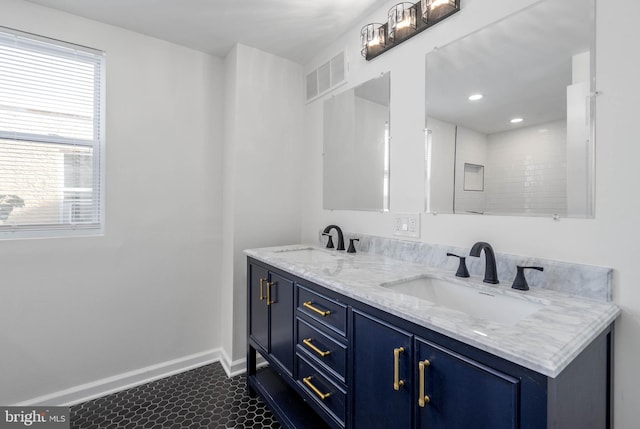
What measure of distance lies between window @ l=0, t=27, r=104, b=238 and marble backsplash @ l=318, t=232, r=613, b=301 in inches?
76.8

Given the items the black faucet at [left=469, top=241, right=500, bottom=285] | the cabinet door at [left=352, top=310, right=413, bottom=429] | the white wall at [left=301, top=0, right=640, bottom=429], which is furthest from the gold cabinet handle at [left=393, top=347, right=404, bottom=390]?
the white wall at [left=301, top=0, right=640, bottom=429]

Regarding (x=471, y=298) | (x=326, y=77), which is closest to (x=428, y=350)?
(x=471, y=298)

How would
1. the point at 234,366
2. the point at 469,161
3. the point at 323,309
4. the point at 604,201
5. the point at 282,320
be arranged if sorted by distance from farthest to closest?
the point at 234,366 < the point at 282,320 < the point at 469,161 < the point at 323,309 < the point at 604,201

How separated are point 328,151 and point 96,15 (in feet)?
5.60

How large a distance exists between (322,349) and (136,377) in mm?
1584

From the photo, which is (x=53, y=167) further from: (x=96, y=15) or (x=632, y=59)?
(x=632, y=59)

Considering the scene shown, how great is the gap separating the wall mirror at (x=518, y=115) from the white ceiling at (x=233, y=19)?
0.77m

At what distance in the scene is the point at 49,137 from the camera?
1859 mm

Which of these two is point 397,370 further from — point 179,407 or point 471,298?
point 179,407

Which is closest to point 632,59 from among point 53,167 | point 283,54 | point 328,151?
point 328,151

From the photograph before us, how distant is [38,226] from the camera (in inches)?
72.1

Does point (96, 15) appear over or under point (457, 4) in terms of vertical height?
over

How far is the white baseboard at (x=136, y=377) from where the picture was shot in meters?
1.86

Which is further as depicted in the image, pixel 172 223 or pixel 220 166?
pixel 220 166
